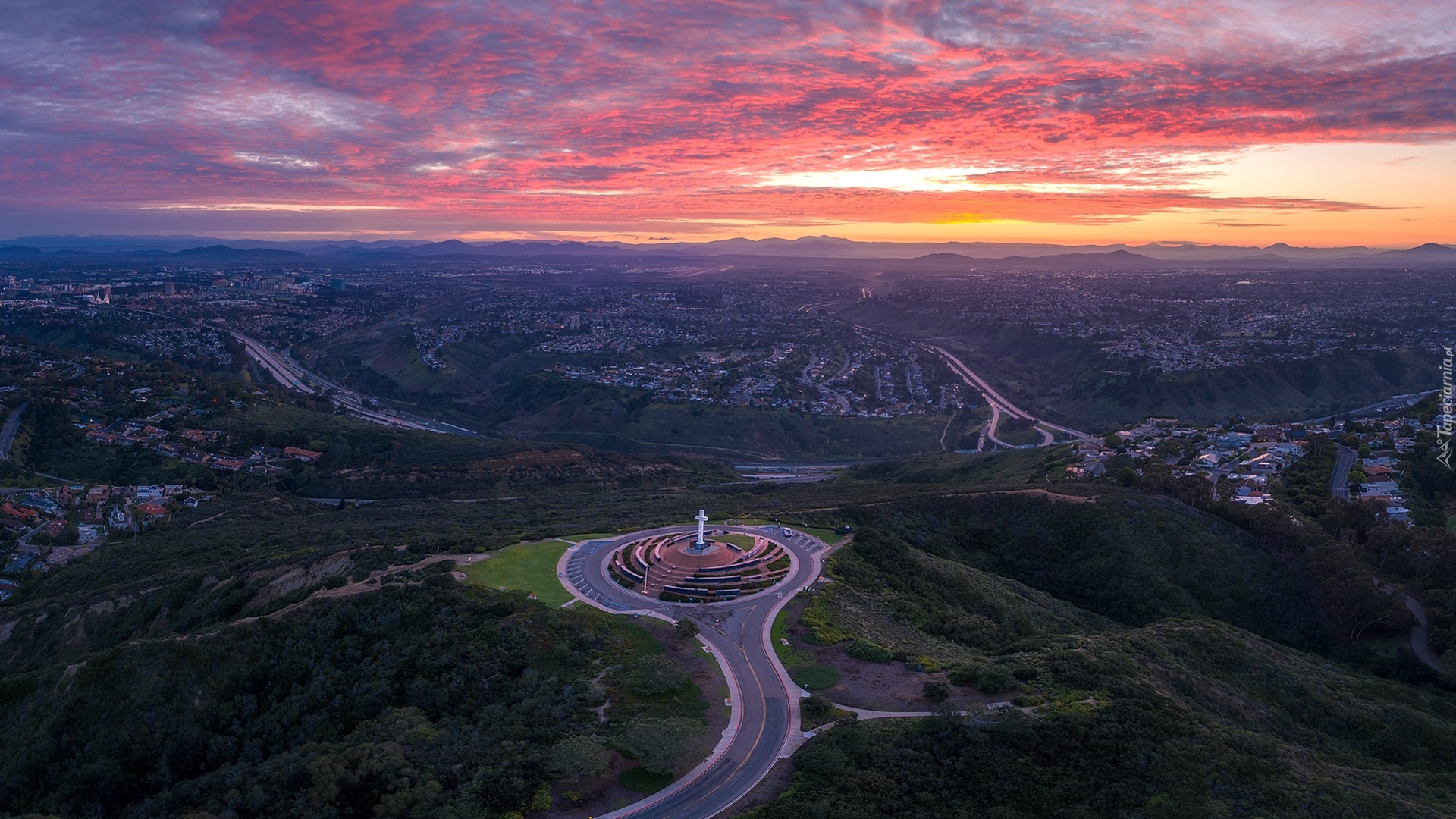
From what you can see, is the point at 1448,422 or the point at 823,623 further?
the point at 1448,422

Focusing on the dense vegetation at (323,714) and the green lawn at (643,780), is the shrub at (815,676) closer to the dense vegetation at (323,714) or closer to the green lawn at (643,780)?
the green lawn at (643,780)

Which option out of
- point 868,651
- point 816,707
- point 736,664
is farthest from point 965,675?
point 736,664

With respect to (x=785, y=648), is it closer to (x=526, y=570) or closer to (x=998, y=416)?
(x=526, y=570)

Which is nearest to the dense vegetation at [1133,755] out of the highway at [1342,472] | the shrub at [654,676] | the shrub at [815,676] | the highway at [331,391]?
the shrub at [815,676]

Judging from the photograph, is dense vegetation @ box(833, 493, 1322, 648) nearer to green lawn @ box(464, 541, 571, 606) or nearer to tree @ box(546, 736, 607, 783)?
green lawn @ box(464, 541, 571, 606)

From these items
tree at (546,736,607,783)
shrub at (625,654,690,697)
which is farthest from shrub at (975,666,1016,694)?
tree at (546,736,607,783)
